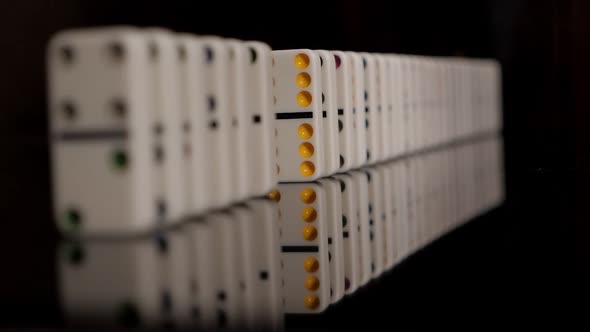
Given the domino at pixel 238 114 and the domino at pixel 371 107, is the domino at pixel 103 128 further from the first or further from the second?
the domino at pixel 371 107

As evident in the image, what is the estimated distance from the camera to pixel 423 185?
582 cm

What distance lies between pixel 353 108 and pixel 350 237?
2.18 metres

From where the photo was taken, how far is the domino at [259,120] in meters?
4.68

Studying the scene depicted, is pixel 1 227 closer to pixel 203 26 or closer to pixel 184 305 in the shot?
pixel 184 305

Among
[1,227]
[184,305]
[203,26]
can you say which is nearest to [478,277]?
[184,305]

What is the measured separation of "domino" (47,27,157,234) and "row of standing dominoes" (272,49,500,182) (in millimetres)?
1775

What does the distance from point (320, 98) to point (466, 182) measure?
1341 mm

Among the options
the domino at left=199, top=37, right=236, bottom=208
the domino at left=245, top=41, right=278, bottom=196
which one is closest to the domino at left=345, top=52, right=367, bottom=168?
the domino at left=245, top=41, right=278, bottom=196

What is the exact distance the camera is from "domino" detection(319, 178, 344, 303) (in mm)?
3213

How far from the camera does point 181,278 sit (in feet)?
9.97

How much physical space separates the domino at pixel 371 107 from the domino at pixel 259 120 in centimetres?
167

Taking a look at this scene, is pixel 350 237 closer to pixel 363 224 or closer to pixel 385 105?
pixel 363 224

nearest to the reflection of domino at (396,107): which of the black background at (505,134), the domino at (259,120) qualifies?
the black background at (505,134)

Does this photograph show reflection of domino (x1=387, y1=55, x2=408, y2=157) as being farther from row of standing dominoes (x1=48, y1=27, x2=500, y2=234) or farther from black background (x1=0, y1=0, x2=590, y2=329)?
black background (x1=0, y1=0, x2=590, y2=329)
